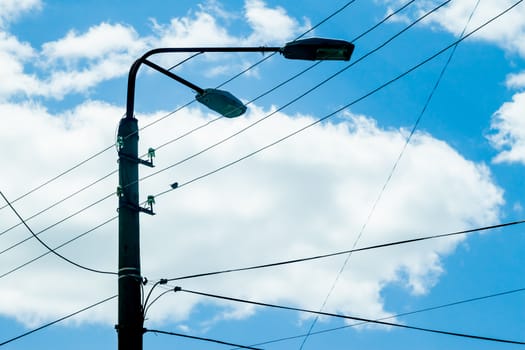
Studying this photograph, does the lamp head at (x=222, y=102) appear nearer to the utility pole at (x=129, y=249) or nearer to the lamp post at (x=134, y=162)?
the lamp post at (x=134, y=162)

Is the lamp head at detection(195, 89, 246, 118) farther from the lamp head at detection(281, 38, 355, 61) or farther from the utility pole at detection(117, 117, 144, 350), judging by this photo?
the utility pole at detection(117, 117, 144, 350)

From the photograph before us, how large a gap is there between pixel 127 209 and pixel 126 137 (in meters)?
1.06

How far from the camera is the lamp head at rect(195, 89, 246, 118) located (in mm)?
10914

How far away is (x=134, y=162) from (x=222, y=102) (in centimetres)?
153

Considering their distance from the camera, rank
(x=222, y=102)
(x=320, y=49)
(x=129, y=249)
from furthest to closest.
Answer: (x=222, y=102) → (x=320, y=49) → (x=129, y=249)

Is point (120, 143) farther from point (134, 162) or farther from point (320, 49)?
point (320, 49)

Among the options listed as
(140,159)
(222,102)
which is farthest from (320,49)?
(140,159)

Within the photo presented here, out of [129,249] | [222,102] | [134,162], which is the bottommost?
[129,249]

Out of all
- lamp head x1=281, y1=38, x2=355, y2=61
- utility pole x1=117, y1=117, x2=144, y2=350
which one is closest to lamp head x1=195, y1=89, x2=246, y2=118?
lamp head x1=281, y1=38, x2=355, y2=61

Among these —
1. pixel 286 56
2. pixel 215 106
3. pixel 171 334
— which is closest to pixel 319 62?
pixel 286 56

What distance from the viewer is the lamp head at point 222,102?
10914 millimetres

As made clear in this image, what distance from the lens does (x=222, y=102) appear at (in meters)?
10.9

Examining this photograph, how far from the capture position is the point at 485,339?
11.6m

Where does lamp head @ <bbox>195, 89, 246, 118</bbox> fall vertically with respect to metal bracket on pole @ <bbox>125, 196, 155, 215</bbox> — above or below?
above
